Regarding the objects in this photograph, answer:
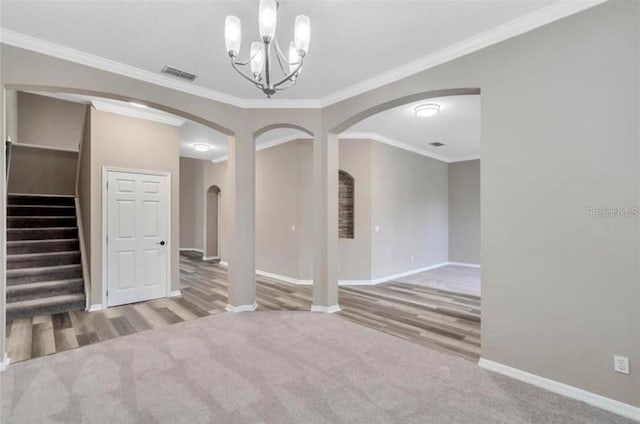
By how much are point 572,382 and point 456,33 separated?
2953mm

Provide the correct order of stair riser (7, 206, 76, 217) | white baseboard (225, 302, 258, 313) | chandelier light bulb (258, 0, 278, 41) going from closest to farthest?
chandelier light bulb (258, 0, 278, 41), white baseboard (225, 302, 258, 313), stair riser (7, 206, 76, 217)

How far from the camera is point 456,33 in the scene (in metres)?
2.57

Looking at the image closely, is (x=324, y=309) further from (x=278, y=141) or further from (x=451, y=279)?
(x=278, y=141)

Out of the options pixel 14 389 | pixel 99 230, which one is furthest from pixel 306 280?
pixel 14 389

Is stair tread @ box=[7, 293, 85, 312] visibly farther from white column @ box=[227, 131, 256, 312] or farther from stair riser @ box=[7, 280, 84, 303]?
white column @ box=[227, 131, 256, 312]

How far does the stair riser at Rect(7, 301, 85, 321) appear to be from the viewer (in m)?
3.76

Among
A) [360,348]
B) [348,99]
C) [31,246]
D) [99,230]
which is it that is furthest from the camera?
[31,246]

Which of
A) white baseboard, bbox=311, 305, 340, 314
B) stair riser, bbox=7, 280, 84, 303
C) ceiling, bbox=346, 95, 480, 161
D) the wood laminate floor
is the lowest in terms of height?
the wood laminate floor

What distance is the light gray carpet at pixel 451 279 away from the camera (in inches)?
220

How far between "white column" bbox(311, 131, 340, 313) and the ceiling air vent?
1.70 meters

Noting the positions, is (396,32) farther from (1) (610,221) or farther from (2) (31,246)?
(2) (31,246)

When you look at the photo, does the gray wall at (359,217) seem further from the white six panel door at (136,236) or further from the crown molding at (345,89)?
the white six panel door at (136,236)

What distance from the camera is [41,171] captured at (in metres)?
6.18

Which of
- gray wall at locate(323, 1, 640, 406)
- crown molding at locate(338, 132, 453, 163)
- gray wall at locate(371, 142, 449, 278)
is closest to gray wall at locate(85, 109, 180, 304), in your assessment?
crown molding at locate(338, 132, 453, 163)
